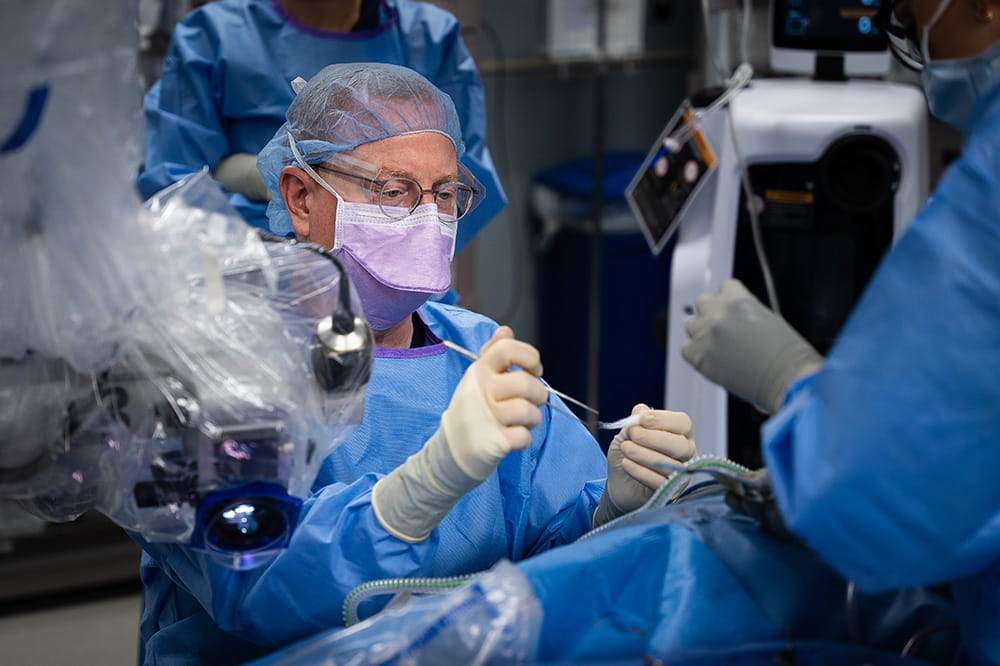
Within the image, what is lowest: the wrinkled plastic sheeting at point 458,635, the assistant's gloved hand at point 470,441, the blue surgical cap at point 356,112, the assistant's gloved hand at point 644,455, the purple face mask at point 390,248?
the assistant's gloved hand at point 644,455

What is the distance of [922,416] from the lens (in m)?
0.78

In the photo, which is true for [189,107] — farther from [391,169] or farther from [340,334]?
[340,334]

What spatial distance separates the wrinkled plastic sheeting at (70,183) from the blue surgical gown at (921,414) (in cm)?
59

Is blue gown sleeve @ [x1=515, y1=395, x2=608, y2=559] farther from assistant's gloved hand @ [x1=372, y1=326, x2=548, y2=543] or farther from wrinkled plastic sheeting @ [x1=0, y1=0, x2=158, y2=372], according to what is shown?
wrinkled plastic sheeting @ [x1=0, y1=0, x2=158, y2=372]

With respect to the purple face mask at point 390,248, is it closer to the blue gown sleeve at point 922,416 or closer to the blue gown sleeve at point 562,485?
the blue gown sleeve at point 562,485

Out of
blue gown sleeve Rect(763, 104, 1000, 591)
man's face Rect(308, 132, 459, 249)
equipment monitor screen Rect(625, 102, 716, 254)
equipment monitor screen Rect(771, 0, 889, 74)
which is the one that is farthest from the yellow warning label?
blue gown sleeve Rect(763, 104, 1000, 591)

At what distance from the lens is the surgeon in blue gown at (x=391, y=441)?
1.09 m

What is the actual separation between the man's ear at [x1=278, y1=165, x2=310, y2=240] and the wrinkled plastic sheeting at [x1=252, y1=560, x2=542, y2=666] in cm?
67

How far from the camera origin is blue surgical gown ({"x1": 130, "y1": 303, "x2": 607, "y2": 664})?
1088 mm

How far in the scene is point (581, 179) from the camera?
12.5 ft

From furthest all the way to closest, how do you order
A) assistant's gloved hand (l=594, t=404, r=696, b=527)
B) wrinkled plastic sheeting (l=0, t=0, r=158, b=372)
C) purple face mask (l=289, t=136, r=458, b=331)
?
purple face mask (l=289, t=136, r=458, b=331) < assistant's gloved hand (l=594, t=404, r=696, b=527) < wrinkled plastic sheeting (l=0, t=0, r=158, b=372)

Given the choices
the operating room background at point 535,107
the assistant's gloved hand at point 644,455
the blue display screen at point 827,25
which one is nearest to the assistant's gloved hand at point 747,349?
the assistant's gloved hand at point 644,455

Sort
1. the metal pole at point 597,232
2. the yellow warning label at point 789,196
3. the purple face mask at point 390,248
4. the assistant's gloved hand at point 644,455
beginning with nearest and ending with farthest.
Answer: the assistant's gloved hand at point 644,455 < the purple face mask at point 390,248 < the yellow warning label at point 789,196 < the metal pole at point 597,232

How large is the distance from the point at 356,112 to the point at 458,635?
0.75m
